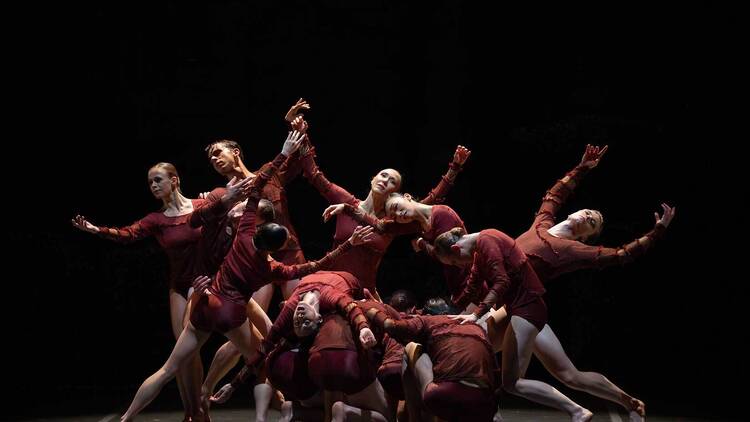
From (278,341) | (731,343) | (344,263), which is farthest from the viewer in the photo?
(731,343)

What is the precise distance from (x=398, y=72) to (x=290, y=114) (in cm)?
218

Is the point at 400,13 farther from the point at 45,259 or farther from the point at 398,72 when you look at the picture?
the point at 45,259

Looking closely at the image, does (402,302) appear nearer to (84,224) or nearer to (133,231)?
(133,231)

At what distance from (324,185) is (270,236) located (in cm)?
120

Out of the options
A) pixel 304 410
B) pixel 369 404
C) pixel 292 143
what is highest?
pixel 292 143

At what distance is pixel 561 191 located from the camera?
7184 millimetres

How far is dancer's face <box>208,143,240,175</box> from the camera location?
7.18 metres

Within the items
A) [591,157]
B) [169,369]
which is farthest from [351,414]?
[591,157]

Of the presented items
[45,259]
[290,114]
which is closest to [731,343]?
[290,114]

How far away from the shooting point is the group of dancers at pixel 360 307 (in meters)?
5.89

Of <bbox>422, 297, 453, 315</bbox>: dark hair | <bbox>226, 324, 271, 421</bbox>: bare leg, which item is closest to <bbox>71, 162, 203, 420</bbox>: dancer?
<bbox>226, 324, 271, 421</bbox>: bare leg

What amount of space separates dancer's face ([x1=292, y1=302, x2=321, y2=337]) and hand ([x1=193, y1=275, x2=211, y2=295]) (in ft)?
2.05

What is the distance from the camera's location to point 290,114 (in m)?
7.34

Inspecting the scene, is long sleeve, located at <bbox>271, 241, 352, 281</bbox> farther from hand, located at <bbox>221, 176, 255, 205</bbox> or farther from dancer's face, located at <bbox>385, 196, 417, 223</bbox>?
hand, located at <bbox>221, 176, 255, 205</bbox>
